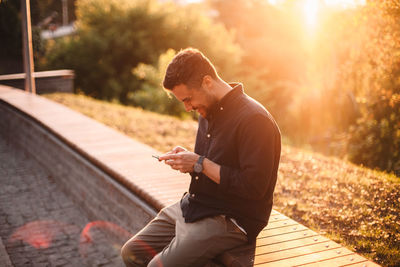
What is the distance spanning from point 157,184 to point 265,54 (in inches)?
1248

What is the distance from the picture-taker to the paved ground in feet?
13.7

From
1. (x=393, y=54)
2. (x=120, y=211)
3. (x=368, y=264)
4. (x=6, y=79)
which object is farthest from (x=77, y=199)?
(x=6, y=79)

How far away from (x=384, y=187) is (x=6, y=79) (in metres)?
12.5

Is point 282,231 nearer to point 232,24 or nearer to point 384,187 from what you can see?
point 384,187

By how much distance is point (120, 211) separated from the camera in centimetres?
438

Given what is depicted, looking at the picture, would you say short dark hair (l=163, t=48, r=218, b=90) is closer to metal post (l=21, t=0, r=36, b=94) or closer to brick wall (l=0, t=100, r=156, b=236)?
brick wall (l=0, t=100, r=156, b=236)

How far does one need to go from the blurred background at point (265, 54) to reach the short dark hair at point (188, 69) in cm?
374

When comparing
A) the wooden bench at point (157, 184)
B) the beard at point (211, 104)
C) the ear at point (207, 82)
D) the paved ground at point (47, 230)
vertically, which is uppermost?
the ear at point (207, 82)

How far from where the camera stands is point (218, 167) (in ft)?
7.88

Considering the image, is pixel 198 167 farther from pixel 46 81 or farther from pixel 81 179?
pixel 46 81

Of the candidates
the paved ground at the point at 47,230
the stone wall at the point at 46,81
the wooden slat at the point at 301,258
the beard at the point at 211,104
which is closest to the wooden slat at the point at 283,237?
the wooden slat at the point at 301,258

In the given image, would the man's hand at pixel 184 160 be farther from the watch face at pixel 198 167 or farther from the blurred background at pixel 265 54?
the blurred background at pixel 265 54

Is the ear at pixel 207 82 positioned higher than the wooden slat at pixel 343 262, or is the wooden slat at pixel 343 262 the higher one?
the ear at pixel 207 82

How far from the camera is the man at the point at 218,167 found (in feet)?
7.60
